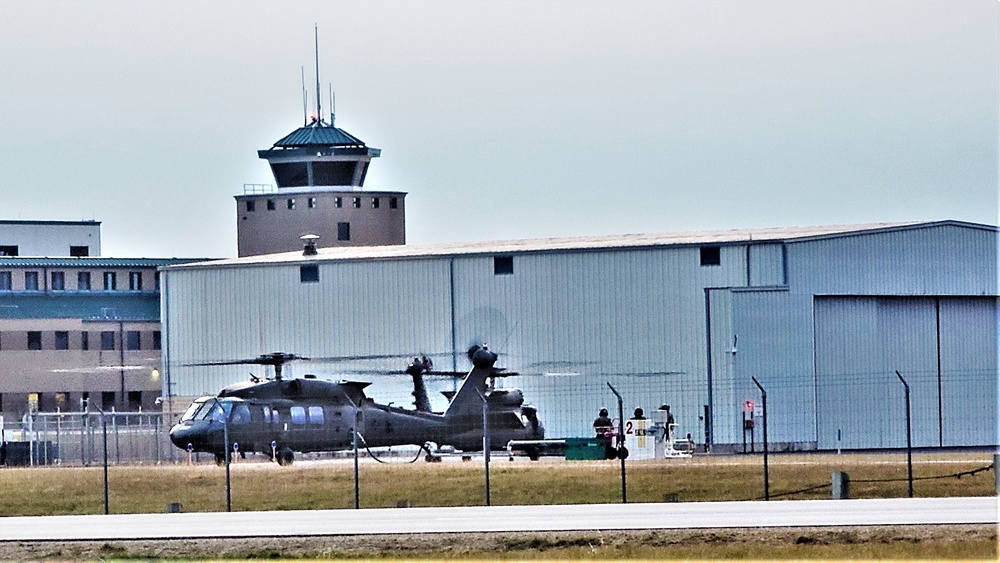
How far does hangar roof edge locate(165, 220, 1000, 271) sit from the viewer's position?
67975 millimetres

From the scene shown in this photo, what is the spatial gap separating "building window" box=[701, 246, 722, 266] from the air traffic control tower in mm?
57903

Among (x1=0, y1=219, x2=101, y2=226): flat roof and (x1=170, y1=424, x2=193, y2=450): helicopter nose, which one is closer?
(x1=170, y1=424, x2=193, y2=450): helicopter nose

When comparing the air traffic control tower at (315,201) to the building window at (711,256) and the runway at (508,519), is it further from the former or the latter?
the runway at (508,519)

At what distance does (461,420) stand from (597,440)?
5.23m

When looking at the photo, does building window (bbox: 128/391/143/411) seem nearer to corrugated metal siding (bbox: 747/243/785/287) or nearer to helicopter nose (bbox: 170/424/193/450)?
helicopter nose (bbox: 170/424/193/450)

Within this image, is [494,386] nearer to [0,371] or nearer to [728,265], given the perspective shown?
[728,265]

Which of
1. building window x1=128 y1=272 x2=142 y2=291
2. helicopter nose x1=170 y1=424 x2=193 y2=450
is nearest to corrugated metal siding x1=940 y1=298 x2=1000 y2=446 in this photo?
helicopter nose x1=170 y1=424 x2=193 y2=450

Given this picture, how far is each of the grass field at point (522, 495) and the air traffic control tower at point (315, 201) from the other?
58.6 m

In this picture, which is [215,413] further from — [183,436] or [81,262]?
[81,262]

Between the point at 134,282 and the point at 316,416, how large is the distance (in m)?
51.2

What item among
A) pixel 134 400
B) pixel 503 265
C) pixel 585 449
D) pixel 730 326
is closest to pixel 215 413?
pixel 585 449

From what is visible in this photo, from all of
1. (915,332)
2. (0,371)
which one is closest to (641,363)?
(915,332)

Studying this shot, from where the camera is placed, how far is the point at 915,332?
6931cm

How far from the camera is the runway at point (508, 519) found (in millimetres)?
34531
